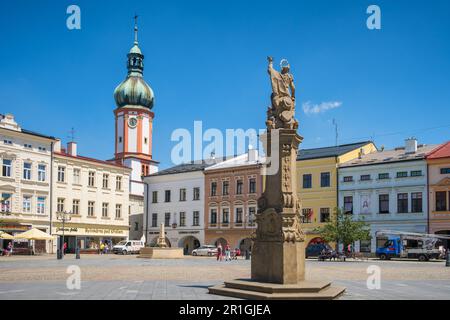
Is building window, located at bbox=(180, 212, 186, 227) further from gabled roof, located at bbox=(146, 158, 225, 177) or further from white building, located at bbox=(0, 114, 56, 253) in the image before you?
white building, located at bbox=(0, 114, 56, 253)

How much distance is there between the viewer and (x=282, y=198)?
1469cm

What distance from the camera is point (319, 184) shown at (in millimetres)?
54125

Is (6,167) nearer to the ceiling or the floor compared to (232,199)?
nearer to the ceiling

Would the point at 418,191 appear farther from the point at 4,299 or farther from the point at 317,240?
the point at 4,299

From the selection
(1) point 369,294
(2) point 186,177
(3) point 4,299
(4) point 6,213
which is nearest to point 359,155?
(2) point 186,177

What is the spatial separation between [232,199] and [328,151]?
11997 mm

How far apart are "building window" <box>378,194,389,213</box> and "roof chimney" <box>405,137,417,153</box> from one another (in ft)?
16.4

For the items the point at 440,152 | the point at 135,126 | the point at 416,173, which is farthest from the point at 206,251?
the point at 135,126

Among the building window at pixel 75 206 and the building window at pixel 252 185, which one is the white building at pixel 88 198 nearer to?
the building window at pixel 75 206

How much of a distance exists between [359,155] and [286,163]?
1648 inches

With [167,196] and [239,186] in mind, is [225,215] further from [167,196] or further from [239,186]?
[167,196]

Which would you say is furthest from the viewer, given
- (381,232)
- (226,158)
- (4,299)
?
(226,158)

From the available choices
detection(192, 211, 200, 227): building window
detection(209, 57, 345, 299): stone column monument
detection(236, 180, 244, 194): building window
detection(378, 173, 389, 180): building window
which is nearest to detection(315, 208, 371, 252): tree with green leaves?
detection(378, 173, 389, 180): building window

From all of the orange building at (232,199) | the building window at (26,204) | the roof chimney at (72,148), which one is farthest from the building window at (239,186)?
the building window at (26,204)
